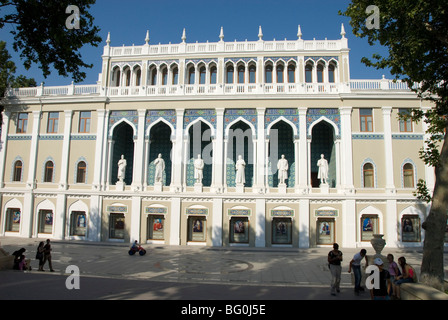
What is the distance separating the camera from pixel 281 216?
2225 cm

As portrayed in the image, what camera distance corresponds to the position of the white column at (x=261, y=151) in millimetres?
22755

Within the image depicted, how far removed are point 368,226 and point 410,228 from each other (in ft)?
9.03

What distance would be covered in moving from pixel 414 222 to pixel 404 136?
19.6ft

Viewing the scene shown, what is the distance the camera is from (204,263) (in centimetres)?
1598

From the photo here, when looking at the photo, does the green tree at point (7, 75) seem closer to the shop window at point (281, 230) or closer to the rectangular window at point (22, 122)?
the rectangular window at point (22, 122)

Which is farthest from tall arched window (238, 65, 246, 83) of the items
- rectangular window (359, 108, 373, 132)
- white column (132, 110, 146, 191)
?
rectangular window (359, 108, 373, 132)

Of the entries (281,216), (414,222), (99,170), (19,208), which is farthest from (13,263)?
(414,222)

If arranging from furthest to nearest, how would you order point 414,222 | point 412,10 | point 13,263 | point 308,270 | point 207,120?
point 207,120
point 414,222
point 308,270
point 13,263
point 412,10

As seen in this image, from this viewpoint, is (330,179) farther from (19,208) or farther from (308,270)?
(19,208)

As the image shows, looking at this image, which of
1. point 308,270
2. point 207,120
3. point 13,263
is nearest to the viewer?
point 13,263

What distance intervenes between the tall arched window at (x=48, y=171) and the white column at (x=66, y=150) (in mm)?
1306

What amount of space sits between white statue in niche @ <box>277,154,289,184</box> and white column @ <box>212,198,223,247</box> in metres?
4.62

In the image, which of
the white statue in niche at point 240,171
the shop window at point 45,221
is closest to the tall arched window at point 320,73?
the white statue in niche at point 240,171

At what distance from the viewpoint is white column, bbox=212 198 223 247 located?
22.3 metres
